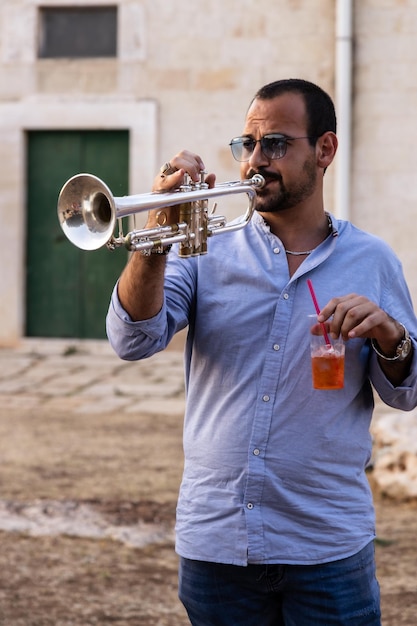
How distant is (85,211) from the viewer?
8.73 feet

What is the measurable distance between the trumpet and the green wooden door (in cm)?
951

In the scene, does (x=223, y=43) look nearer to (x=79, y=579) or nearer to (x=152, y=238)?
(x=79, y=579)

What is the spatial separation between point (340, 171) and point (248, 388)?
9.08 m

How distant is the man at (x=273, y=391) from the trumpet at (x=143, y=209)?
0.04 m

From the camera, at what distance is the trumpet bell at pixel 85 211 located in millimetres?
2611

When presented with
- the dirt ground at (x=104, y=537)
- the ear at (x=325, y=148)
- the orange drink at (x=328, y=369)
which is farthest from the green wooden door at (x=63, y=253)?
the orange drink at (x=328, y=369)

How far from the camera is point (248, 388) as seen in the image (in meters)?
A: 2.70

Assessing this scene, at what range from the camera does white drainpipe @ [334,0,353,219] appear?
11492 mm

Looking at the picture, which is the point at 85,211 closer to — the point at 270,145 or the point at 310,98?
the point at 270,145

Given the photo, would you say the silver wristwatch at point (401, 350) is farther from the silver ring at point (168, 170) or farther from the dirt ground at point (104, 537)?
the dirt ground at point (104, 537)

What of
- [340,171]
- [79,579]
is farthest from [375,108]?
[79,579]

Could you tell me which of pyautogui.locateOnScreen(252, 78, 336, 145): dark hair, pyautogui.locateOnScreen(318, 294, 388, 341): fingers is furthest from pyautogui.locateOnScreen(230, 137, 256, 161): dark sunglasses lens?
pyautogui.locateOnScreen(318, 294, 388, 341): fingers

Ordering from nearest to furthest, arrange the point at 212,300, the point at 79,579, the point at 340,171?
the point at 212,300 → the point at 79,579 → the point at 340,171

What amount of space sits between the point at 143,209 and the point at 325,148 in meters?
0.63
